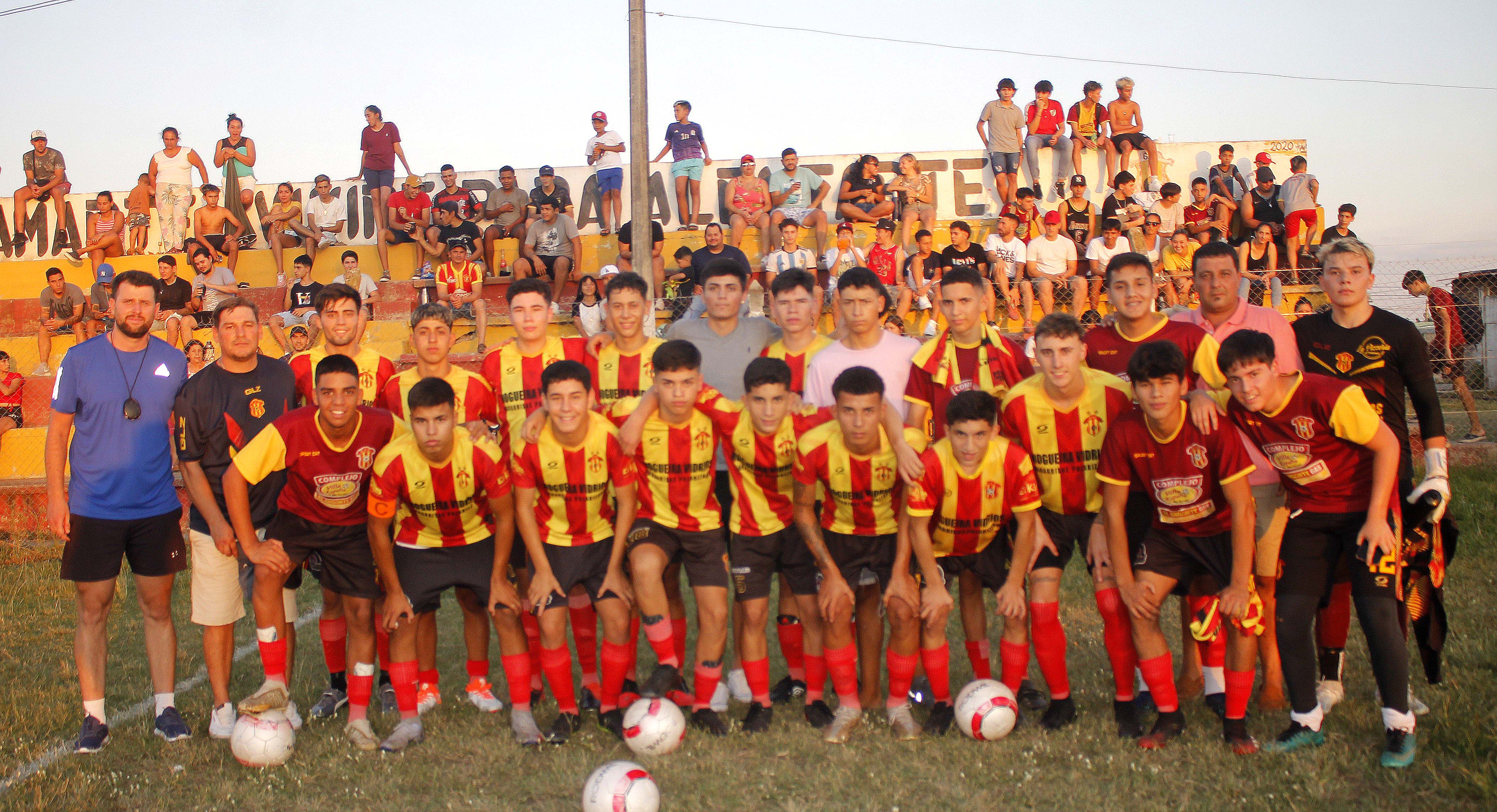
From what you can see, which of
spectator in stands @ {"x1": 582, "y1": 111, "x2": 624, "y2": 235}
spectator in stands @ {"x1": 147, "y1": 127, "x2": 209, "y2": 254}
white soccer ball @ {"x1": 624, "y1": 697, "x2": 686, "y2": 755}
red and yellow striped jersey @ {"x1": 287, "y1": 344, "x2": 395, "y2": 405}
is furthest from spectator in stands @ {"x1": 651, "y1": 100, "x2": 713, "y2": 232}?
white soccer ball @ {"x1": 624, "y1": 697, "x2": 686, "y2": 755}

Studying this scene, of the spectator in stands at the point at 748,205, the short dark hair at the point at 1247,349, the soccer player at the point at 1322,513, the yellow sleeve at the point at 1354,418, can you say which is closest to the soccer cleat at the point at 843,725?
the soccer player at the point at 1322,513

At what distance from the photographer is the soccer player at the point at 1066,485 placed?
4465 millimetres

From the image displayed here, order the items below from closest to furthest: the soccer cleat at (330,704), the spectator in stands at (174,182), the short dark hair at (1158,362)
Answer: the short dark hair at (1158,362) < the soccer cleat at (330,704) < the spectator in stands at (174,182)

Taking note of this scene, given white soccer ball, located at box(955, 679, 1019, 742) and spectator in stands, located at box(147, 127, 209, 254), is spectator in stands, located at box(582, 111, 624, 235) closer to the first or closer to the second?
spectator in stands, located at box(147, 127, 209, 254)

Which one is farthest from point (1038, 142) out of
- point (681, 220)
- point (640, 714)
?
point (640, 714)

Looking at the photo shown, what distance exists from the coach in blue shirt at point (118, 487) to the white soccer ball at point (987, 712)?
3.73m

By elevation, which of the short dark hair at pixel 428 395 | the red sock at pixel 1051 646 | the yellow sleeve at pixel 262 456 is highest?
the short dark hair at pixel 428 395

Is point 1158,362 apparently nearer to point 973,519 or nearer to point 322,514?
point 973,519

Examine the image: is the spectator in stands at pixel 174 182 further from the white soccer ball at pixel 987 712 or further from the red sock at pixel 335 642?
the white soccer ball at pixel 987 712

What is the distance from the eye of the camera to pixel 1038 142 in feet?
46.8

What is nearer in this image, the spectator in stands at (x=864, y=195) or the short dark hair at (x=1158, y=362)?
the short dark hair at (x=1158, y=362)

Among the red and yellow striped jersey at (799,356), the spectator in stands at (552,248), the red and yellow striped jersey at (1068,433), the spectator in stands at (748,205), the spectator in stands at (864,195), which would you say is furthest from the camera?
the spectator in stands at (864,195)

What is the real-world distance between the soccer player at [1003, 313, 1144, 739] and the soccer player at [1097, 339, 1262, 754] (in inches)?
4.2

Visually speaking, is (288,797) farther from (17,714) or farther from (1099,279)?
(1099,279)
